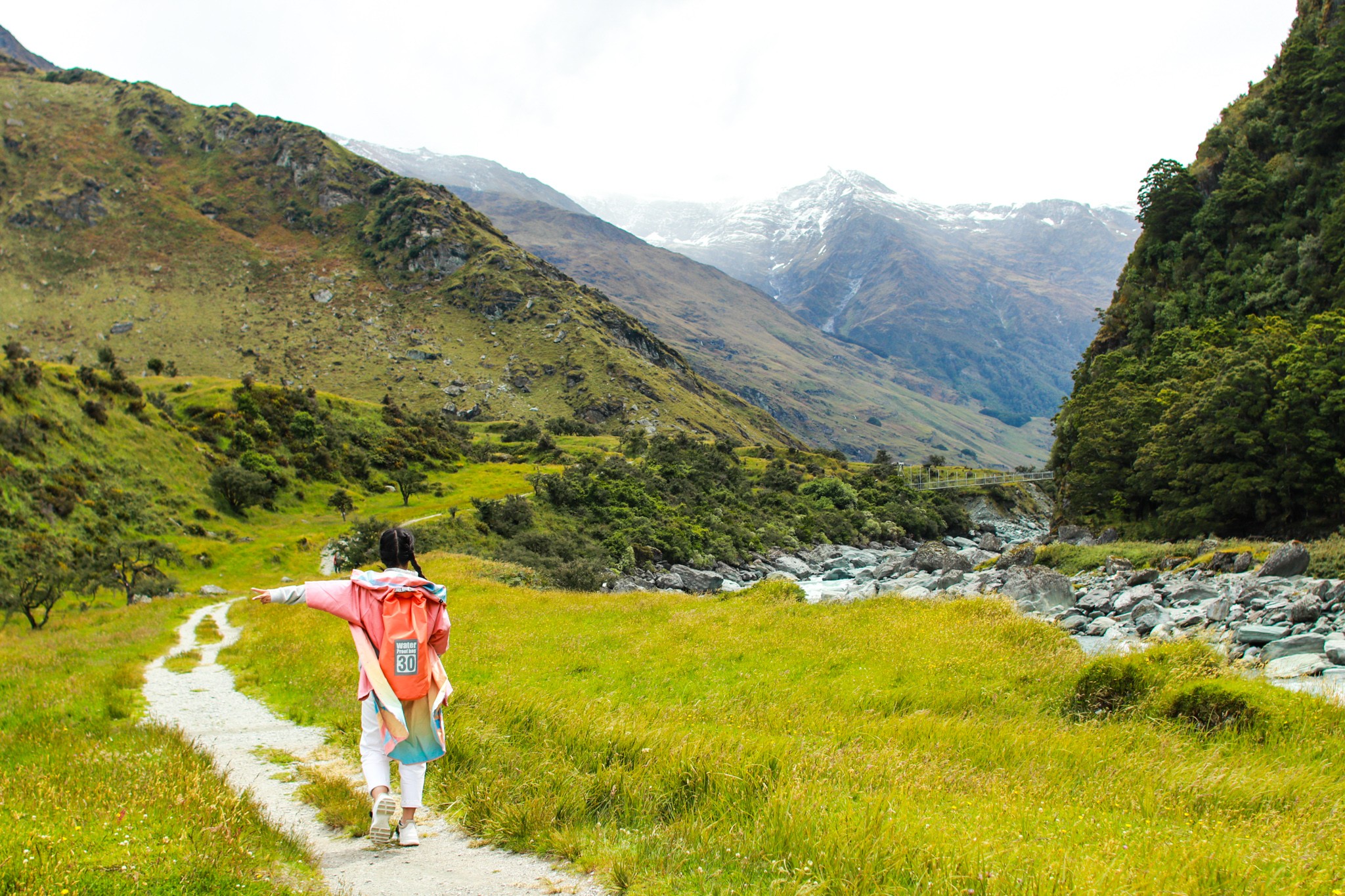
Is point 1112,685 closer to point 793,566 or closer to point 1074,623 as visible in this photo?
point 1074,623

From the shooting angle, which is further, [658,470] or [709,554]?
[658,470]

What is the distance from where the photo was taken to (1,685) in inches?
559

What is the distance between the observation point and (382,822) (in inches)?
252

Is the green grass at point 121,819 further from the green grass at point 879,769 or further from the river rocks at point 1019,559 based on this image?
the river rocks at point 1019,559

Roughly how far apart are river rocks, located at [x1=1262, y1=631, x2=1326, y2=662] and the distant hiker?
16.6m

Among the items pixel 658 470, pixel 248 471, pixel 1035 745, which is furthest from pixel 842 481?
pixel 1035 745

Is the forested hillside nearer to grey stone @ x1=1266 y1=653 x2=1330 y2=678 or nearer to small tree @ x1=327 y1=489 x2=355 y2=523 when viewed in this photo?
grey stone @ x1=1266 y1=653 x2=1330 y2=678

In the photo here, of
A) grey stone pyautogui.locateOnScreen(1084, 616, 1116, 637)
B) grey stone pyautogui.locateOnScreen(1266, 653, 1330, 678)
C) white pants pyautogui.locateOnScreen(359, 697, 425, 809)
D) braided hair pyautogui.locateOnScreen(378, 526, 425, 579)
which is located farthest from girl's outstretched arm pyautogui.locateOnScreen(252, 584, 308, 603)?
grey stone pyautogui.locateOnScreen(1084, 616, 1116, 637)

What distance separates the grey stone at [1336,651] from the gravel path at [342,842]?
15.0 m

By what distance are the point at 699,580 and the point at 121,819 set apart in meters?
49.1

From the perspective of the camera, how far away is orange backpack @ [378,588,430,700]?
21.8 feet

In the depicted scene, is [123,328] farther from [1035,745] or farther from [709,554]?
[1035,745]

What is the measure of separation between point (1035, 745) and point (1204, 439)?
133 ft

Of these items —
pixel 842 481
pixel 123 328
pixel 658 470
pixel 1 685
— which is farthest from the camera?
pixel 123 328
